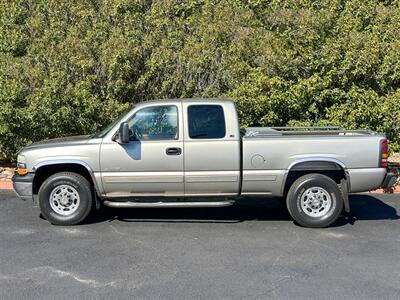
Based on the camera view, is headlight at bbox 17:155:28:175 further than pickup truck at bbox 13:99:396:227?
Yes

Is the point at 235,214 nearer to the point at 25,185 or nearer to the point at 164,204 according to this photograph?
the point at 164,204

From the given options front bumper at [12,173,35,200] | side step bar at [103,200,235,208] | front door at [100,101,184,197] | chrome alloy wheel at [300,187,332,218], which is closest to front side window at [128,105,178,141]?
front door at [100,101,184,197]

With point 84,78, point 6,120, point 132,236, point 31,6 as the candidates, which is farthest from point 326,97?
point 31,6

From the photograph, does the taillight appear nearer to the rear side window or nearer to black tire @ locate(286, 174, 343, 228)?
black tire @ locate(286, 174, 343, 228)

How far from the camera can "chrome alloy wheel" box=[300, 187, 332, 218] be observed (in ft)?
23.5

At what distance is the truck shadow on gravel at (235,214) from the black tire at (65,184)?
293 mm

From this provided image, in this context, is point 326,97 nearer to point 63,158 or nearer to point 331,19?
point 331,19

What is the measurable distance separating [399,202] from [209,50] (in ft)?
16.9

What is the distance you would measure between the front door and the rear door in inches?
5.0

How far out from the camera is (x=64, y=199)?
7.20 m

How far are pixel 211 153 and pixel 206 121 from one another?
473 mm

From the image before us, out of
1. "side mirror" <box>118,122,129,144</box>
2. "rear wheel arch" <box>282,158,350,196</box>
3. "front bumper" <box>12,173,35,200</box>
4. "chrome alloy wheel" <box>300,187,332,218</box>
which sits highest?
"side mirror" <box>118,122,129,144</box>

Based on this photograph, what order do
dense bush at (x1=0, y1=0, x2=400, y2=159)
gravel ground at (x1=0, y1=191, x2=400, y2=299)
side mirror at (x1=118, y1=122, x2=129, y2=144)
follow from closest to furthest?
1. gravel ground at (x1=0, y1=191, x2=400, y2=299)
2. side mirror at (x1=118, y1=122, x2=129, y2=144)
3. dense bush at (x1=0, y1=0, x2=400, y2=159)

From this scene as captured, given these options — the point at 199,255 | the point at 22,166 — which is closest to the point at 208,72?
the point at 22,166
